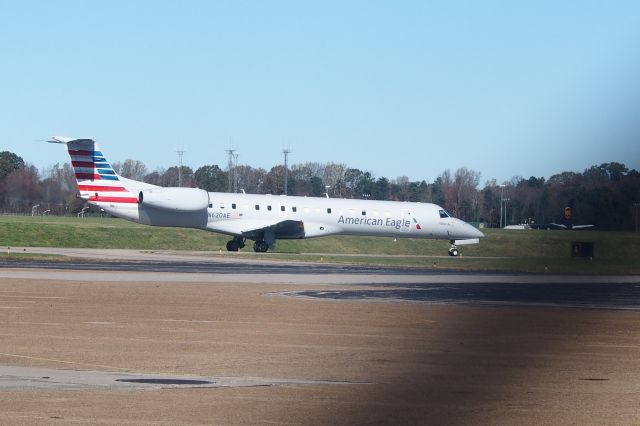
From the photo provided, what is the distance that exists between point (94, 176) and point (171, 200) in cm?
496

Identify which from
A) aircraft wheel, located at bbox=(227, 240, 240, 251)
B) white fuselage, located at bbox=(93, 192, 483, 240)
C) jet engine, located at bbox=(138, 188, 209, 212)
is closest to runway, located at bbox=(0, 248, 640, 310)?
jet engine, located at bbox=(138, 188, 209, 212)

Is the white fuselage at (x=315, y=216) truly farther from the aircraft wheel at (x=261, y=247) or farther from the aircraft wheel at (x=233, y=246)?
the aircraft wheel at (x=233, y=246)

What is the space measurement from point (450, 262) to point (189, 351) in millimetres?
44760

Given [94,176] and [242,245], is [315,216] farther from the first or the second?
[94,176]

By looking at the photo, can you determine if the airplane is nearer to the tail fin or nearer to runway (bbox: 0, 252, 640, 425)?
the tail fin

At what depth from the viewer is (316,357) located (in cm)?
1852

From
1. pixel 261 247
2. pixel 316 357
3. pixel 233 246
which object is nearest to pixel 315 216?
pixel 261 247

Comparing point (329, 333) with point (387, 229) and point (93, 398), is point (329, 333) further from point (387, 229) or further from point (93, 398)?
point (387, 229)

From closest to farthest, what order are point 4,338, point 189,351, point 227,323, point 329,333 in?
point 189,351, point 4,338, point 329,333, point 227,323

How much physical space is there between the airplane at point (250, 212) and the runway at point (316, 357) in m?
32.5

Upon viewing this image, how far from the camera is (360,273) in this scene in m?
49.8

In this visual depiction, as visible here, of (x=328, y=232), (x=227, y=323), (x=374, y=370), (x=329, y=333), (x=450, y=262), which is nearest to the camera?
(x=374, y=370)

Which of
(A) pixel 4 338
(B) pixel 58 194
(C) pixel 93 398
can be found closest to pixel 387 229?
(B) pixel 58 194

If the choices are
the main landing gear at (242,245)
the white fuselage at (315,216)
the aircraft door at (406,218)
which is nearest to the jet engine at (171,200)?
the white fuselage at (315,216)
